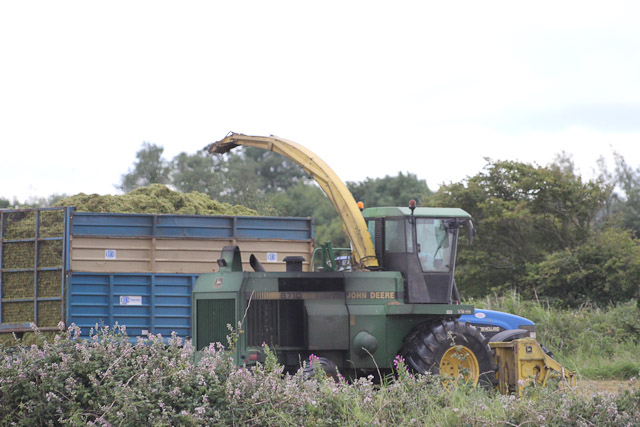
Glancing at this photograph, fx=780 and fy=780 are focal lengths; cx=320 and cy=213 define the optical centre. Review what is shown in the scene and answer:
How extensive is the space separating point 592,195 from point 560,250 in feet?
5.94

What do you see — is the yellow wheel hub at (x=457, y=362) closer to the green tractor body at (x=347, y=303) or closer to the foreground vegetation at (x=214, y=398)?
the green tractor body at (x=347, y=303)

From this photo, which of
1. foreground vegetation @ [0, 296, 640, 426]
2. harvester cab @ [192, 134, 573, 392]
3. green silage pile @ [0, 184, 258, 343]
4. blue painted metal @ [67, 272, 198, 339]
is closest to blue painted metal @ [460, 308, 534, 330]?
harvester cab @ [192, 134, 573, 392]

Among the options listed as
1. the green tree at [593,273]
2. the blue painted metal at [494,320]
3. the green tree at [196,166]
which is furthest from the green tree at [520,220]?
the green tree at [196,166]

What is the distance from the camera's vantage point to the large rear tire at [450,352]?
966 cm

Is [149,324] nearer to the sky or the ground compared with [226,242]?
nearer to the ground

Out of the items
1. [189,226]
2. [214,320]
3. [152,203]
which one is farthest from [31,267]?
[214,320]

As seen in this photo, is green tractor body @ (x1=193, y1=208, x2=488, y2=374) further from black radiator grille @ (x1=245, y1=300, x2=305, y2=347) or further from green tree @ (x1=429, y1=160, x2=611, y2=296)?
green tree @ (x1=429, y1=160, x2=611, y2=296)

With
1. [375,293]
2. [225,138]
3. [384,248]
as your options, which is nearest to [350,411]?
[375,293]

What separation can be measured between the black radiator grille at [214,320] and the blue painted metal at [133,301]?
2671mm

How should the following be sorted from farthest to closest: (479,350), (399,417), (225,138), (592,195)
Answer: (592,195) < (225,138) < (479,350) < (399,417)

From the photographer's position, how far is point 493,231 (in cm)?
2334

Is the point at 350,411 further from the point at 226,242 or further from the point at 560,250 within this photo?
the point at 560,250

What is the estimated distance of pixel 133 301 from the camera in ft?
41.3

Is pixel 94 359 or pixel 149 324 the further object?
pixel 149 324
